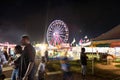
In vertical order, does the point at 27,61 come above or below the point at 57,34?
below

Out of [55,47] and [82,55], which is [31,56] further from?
[55,47]

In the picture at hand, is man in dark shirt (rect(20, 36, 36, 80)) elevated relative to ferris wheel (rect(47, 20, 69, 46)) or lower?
lower

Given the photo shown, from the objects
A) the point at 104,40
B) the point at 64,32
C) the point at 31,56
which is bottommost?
the point at 31,56

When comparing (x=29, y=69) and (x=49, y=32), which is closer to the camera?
(x=29, y=69)

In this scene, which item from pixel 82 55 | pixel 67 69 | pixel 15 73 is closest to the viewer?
pixel 15 73

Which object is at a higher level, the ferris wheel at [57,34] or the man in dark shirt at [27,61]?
the ferris wheel at [57,34]

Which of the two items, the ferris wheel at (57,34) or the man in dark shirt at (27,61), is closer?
the man in dark shirt at (27,61)

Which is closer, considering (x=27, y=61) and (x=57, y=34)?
(x=27, y=61)

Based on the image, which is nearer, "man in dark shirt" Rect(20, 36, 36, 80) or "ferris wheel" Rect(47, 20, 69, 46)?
"man in dark shirt" Rect(20, 36, 36, 80)

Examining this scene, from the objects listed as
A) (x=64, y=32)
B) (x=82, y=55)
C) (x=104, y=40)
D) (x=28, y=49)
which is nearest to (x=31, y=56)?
(x=28, y=49)

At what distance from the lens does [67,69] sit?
11164mm

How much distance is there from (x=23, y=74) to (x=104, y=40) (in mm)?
5208

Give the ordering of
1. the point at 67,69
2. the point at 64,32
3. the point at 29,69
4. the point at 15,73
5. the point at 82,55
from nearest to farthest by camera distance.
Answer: the point at 29,69, the point at 15,73, the point at 67,69, the point at 82,55, the point at 64,32

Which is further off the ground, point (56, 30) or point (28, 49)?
point (56, 30)
